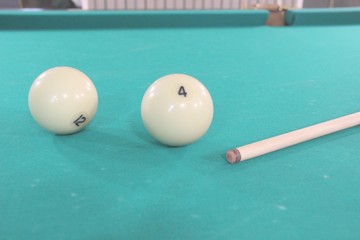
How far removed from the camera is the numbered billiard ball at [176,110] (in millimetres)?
1021

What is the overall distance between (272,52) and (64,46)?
1.26m

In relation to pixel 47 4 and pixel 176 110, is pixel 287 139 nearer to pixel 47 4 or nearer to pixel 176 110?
pixel 176 110

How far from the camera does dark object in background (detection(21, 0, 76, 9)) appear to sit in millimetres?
4887

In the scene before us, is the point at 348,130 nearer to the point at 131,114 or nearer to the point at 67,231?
the point at 131,114

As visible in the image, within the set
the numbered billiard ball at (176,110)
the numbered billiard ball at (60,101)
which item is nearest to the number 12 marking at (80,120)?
the numbered billiard ball at (60,101)

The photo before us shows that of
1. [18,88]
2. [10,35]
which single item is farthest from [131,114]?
[10,35]

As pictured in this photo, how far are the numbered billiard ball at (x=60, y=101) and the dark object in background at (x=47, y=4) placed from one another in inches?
162

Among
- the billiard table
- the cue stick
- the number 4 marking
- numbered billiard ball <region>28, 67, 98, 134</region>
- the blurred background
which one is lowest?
the blurred background

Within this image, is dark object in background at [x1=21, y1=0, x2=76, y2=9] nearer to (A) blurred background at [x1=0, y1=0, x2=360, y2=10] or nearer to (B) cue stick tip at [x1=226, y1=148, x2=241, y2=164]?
(A) blurred background at [x1=0, y1=0, x2=360, y2=10]

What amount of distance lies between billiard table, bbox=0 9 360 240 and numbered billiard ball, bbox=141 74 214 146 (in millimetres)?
52

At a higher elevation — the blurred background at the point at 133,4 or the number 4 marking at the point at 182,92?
the number 4 marking at the point at 182,92

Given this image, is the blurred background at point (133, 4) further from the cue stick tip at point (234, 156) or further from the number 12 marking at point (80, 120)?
the cue stick tip at point (234, 156)

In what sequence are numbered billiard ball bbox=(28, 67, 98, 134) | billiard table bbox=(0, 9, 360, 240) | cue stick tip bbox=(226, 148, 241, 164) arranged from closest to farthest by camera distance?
billiard table bbox=(0, 9, 360, 240) → cue stick tip bbox=(226, 148, 241, 164) → numbered billiard ball bbox=(28, 67, 98, 134)

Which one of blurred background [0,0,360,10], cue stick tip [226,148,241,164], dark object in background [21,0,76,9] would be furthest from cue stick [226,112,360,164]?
dark object in background [21,0,76,9]
